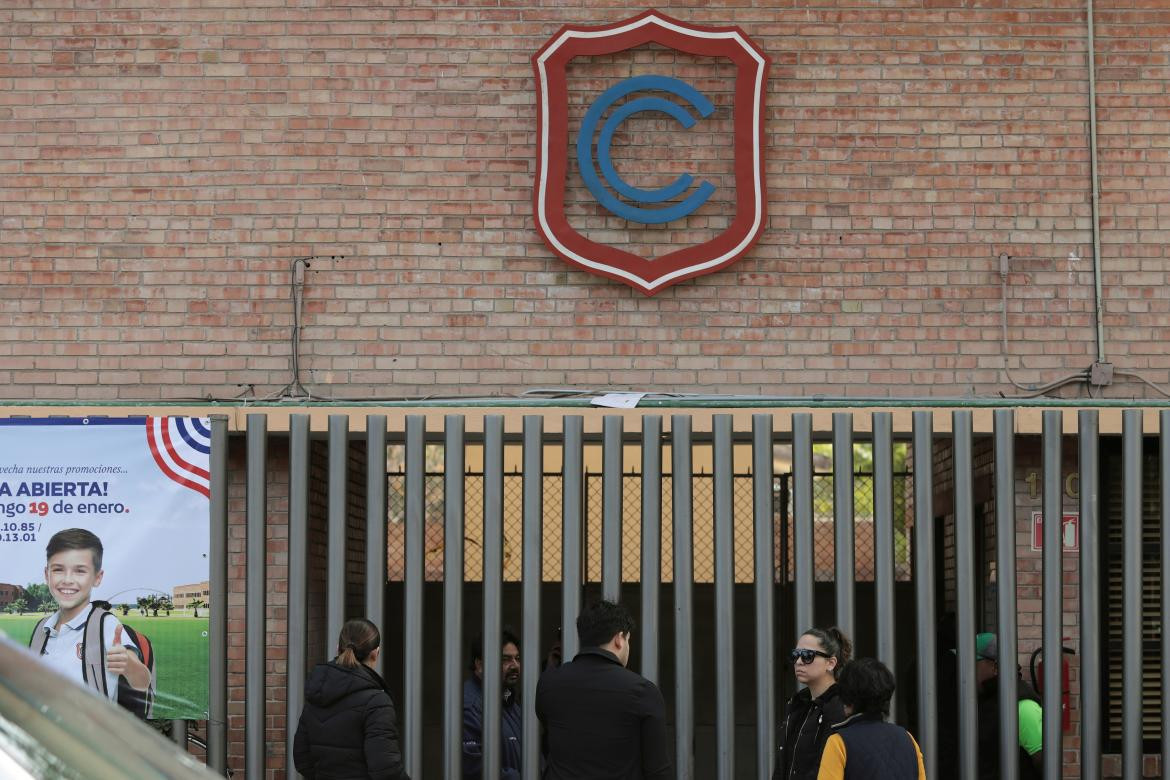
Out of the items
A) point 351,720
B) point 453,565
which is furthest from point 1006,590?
point 351,720

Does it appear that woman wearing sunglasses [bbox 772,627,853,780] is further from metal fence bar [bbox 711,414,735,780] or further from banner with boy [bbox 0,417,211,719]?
banner with boy [bbox 0,417,211,719]

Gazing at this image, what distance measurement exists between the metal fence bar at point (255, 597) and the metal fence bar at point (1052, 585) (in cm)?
410

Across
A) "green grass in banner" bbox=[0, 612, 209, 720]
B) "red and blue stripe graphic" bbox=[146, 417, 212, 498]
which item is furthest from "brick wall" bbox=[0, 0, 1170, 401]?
"green grass in banner" bbox=[0, 612, 209, 720]

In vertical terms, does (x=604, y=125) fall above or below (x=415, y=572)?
above

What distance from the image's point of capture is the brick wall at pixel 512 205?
8883 millimetres

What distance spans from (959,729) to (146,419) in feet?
15.3

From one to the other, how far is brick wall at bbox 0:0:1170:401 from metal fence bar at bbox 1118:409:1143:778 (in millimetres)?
1069

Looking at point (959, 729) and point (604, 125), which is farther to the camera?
point (604, 125)

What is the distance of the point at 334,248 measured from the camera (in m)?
8.95

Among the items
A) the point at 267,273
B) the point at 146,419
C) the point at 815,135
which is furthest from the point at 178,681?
the point at 815,135

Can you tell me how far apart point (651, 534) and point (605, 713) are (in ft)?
7.92

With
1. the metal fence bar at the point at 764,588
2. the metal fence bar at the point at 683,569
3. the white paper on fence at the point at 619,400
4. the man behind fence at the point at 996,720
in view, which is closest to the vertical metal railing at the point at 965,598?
the man behind fence at the point at 996,720

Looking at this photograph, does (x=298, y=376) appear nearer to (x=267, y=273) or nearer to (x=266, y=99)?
(x=267, y=273)

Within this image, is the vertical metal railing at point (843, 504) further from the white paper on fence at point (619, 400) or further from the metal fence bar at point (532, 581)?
the metal fence bar at point (532, 581)
